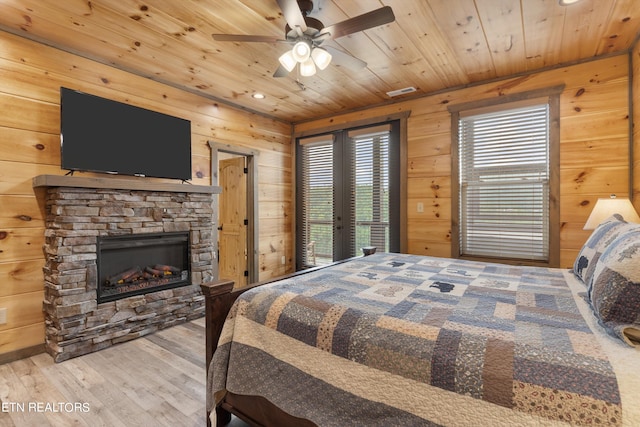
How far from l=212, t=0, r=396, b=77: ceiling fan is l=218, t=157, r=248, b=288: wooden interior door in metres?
2.49

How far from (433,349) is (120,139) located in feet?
10.5

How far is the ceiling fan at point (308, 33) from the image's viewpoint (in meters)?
1.85

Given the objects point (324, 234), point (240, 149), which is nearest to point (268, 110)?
point (240, 149)

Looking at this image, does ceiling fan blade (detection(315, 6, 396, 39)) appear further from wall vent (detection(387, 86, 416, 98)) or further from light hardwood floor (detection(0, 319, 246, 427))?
light hardwood floor (detection(0, 319, 246, 427))

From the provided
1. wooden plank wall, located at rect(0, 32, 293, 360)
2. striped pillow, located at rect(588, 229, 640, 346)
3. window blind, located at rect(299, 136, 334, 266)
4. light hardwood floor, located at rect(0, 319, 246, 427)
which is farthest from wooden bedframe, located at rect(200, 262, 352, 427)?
window blind, located at rect(299, 136, 334, 266)

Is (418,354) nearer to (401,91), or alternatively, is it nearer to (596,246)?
(596,246)

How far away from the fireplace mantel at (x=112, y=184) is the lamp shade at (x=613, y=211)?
361 centimetres

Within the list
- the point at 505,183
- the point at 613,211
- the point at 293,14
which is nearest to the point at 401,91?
the point at 505,183

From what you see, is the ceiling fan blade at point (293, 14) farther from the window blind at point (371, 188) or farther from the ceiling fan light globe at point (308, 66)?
the window blind at point (371, 188)

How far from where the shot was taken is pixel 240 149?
420cm

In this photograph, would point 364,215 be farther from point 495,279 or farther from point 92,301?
point 92,301

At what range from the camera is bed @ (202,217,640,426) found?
34.4 inches

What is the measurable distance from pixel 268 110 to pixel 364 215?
2002mm

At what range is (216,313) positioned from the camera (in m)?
1.64
